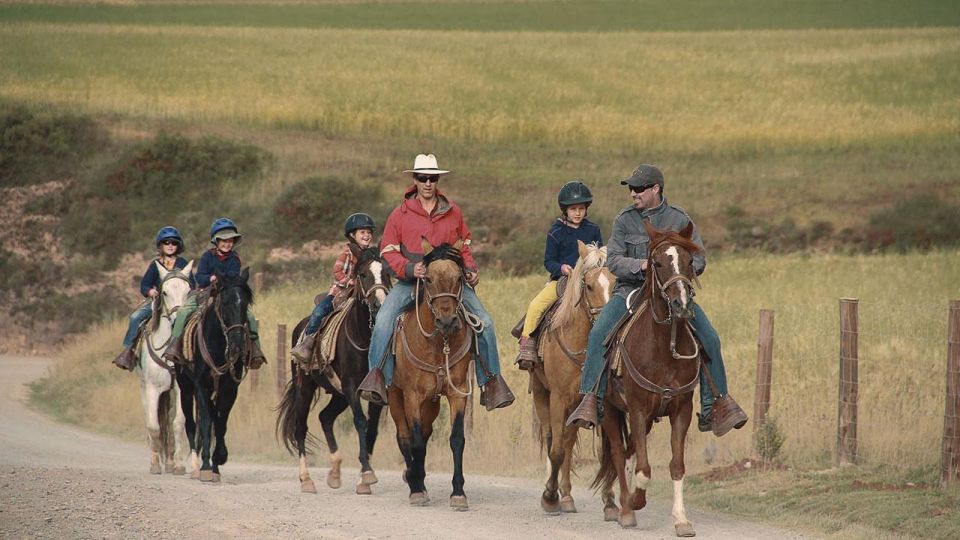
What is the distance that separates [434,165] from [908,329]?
1049cm

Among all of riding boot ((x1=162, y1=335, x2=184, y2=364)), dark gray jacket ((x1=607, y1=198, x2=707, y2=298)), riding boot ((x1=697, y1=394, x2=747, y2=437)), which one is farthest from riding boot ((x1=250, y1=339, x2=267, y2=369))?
riding boot ((x1=697, y1=394, x2=747, y2=437))

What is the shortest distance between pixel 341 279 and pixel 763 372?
16.1 ft

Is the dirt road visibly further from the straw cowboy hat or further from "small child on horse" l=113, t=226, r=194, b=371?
the straw cowboy hat

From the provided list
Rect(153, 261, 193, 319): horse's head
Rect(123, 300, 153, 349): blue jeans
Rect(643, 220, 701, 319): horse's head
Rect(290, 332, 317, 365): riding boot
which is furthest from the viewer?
Rect(123, 300, 153, 349): blue jeans

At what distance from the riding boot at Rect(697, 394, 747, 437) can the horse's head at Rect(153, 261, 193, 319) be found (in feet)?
24.8

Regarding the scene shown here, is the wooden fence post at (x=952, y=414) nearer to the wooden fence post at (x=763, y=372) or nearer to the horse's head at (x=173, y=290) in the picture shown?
the wooden fence post at (x=763, y=372)

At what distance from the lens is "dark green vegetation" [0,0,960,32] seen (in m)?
74.6

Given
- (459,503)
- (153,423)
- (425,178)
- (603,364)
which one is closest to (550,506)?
(459,503)

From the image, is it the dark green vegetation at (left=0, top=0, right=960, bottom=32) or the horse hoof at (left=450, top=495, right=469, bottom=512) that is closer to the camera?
the horse hoof at (left=450, top=495, right=469, bottom=512)

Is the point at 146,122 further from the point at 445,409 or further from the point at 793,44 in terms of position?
the point at 445,409

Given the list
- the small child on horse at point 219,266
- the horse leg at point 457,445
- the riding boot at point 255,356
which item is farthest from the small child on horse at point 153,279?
the horse leg at point 457,445

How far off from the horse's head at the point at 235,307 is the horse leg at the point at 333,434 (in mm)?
1282

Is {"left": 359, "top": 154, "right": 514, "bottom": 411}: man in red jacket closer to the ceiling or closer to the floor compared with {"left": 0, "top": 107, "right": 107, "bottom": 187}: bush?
closer to the floor

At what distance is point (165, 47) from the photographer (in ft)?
221
